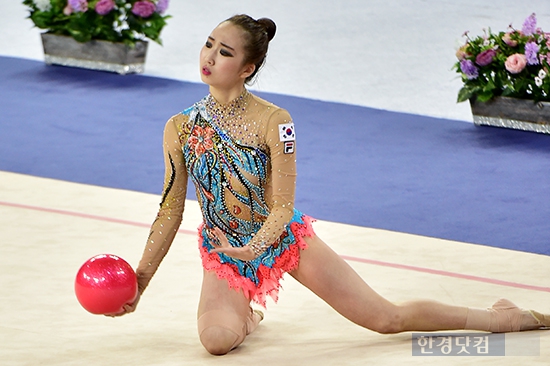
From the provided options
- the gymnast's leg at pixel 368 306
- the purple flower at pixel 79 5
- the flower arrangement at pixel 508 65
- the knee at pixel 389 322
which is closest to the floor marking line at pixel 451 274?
the gymnast's leg at pixel 368 306

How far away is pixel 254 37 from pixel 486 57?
13.5 ft

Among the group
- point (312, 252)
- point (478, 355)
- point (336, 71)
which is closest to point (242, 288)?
point (312, 252)

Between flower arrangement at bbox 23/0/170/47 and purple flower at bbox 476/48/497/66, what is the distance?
10.2 ft

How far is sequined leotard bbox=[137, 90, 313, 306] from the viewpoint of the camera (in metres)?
3.45

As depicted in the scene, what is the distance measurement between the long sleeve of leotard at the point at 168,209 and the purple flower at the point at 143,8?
17.5 feet

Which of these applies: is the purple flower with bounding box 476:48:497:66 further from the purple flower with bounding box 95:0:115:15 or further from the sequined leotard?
the sequined leotard

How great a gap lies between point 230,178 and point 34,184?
2658 millimetres

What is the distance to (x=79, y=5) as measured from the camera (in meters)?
8.70

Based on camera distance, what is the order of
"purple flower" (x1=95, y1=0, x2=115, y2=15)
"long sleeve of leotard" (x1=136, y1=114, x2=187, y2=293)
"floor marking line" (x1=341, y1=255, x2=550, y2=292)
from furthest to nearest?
"purple flower" (x1=95, y1=0, x2=115, y2=15) < "floor marking line" (x1=341, y1=255, x2=550, y2=292) < "long sleeve of leotard" (x1=136, y1=114, x2=187, y2=293)

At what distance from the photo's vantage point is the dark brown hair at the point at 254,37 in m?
3.44

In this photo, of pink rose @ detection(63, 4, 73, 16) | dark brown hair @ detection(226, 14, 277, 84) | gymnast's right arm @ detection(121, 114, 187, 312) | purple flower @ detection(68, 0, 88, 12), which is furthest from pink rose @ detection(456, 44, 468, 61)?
gymnast's right arm @ detection(121, 114, 187, 312)

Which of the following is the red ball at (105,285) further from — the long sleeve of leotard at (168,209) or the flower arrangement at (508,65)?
the flower arrangement at (508,65)

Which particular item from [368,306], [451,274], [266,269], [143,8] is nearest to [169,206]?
[266,269]

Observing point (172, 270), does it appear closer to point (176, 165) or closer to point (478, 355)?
point (176, 165)
